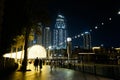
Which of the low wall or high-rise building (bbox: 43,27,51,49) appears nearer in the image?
the low wall

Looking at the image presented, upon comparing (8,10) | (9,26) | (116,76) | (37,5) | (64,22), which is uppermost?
(64,22)

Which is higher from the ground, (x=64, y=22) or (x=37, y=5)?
(x=64, y=22)

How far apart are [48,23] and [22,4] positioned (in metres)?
9.25

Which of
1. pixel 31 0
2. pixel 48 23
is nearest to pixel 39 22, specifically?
pixel 48 23

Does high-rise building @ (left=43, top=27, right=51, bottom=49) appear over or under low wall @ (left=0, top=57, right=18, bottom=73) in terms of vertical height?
over

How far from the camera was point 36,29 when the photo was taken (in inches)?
1287

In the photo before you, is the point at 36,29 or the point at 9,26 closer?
the point at 9,26

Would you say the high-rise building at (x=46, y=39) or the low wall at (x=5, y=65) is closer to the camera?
the low wall at (x=5, y=65)

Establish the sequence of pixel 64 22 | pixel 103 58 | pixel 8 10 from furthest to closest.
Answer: pixel 64 22 < pixel 103 58 < pixel 8 10

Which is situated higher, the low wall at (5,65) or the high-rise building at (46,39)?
the high-rise building at (46,39)

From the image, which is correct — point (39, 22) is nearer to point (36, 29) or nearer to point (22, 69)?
point (36, 29)

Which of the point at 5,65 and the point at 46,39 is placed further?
the point at 46,39

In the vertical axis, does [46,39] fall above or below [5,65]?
above

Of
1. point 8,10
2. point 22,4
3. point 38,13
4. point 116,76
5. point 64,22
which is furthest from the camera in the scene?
point 64,22
